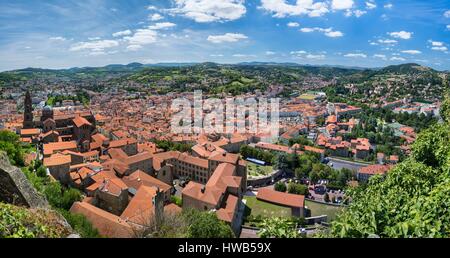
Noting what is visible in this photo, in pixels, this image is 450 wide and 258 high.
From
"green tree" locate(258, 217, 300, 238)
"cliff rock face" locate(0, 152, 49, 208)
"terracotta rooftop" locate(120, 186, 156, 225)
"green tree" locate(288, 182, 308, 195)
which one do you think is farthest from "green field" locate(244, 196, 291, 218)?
"green tree" locate(258, 217, 300, 238)

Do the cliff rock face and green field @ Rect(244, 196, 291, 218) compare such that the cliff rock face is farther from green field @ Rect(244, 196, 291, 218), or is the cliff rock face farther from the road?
the road

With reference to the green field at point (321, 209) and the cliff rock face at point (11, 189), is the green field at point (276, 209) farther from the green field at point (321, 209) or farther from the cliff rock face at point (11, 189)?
the cliff rock face at point (11, 189)

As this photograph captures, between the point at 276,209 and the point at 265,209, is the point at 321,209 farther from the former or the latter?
the point at 265,209

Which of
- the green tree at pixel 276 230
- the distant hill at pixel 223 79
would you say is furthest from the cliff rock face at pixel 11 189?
the distant hill at pixel 223 79

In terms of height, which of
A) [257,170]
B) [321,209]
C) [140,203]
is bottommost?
[321,209]

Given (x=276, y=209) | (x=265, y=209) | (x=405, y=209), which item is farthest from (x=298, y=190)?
(x=405, y=209)

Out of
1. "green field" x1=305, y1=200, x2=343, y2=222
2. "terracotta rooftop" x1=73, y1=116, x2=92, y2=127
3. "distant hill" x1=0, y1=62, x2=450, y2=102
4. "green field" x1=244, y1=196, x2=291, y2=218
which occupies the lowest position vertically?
"green field" x1=305, y1=200, x2=343, y2=222
